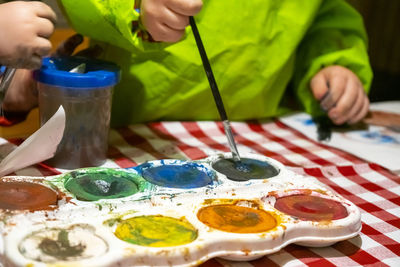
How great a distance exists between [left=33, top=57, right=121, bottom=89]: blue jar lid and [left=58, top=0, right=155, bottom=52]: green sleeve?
50 mm

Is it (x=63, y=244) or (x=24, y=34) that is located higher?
(x=24, y=34)

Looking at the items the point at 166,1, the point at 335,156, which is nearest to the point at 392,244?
the point at 335,156

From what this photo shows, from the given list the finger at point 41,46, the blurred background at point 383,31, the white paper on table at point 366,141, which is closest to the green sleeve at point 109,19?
the finger at point 41,46

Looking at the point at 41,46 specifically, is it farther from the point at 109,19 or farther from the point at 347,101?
the point at 347,101

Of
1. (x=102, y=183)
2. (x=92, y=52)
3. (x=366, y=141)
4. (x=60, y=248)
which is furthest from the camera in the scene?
(x=366, y=141)

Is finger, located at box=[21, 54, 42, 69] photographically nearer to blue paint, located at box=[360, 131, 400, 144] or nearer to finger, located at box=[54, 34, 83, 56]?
finger, located at box=[54, 34, 83, 56]

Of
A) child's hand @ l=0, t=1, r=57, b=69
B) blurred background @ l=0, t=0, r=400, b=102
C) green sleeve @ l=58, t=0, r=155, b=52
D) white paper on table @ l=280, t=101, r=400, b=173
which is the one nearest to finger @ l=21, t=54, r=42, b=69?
child's hand @ l=0, t=1, r=57, b=69

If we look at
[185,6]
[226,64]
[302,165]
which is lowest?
[302,165]

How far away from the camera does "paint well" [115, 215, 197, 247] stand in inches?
21.1

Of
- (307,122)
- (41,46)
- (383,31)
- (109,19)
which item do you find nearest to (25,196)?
(41,46)

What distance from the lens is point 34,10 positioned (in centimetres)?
69

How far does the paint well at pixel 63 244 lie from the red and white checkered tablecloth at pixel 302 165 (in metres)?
0.11

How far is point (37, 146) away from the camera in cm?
68

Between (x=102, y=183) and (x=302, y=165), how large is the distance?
0.34m
